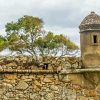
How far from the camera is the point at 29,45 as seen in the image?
26.6m

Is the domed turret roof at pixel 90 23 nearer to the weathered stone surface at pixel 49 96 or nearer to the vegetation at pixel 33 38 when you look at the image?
the weathered stone surface at pixel 49 96

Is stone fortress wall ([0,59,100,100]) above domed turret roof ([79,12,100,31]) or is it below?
below

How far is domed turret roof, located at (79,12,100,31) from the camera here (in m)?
10.1

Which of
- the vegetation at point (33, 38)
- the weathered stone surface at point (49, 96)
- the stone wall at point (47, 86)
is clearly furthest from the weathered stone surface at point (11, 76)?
the vegetation at point (33, 38)

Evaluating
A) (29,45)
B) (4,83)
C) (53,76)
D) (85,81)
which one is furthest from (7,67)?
(29,45)

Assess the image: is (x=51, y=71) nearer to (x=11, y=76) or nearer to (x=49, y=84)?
(x=49, y=84)

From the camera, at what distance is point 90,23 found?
33.2ft

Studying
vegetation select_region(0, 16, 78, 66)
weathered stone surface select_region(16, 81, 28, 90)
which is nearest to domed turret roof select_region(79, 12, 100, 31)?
weathered stone surface select_region(16, 81, 28, 90)

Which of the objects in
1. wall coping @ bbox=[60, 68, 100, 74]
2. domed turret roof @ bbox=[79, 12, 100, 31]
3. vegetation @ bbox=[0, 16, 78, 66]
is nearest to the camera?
wall coping @ bbox=[60, 68, 100, 74]

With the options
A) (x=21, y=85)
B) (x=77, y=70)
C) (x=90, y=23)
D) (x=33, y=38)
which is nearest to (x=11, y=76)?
(x=21, y=85)

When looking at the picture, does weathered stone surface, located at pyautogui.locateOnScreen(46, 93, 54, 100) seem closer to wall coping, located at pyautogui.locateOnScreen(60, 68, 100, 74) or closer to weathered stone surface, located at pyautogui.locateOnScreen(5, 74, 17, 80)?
wall coping, located at pyautogui.locateOnScreen(60, 68, 100, 74)

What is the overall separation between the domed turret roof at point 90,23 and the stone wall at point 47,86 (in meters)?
1.19

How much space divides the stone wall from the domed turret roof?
119cm

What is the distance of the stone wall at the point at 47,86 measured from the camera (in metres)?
10.0
